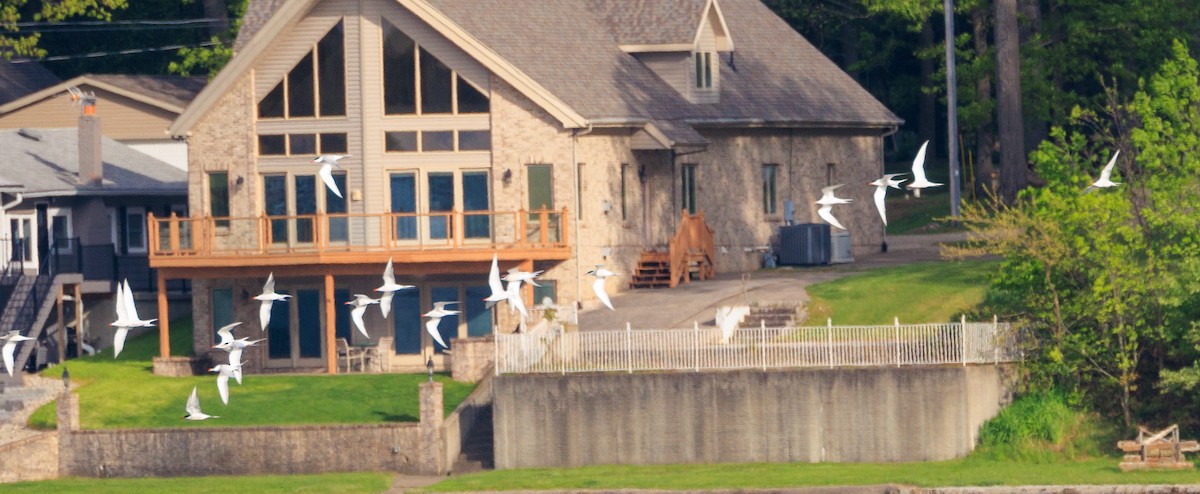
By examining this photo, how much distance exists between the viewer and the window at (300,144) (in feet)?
180

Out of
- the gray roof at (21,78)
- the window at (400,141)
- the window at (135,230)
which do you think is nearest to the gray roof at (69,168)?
the window at (135,230)

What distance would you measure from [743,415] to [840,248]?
51.0 feet

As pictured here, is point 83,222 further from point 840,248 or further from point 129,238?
point 840,248

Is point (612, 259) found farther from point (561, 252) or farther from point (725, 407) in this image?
point (725, 407)

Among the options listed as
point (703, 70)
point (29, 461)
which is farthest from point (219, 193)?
point (703, 70)

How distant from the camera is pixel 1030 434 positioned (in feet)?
149

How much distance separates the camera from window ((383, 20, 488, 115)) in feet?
178

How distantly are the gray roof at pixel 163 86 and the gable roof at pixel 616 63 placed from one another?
920 centimetres

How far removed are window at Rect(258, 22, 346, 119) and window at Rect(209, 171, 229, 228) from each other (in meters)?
2.08

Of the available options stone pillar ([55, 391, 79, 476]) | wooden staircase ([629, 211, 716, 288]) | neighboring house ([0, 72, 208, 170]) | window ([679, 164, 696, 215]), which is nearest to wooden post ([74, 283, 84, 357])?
neighboring house ([0, 72, 208, 170])

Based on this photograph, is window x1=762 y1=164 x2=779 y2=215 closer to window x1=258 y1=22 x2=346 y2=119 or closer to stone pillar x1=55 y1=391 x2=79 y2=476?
window x1=258 y1=22 x2=346 y2=119

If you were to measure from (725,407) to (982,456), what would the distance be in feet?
15.6

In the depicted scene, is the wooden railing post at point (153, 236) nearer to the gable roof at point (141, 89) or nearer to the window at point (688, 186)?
the window at point (688, 186)

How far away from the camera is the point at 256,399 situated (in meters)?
49.6
